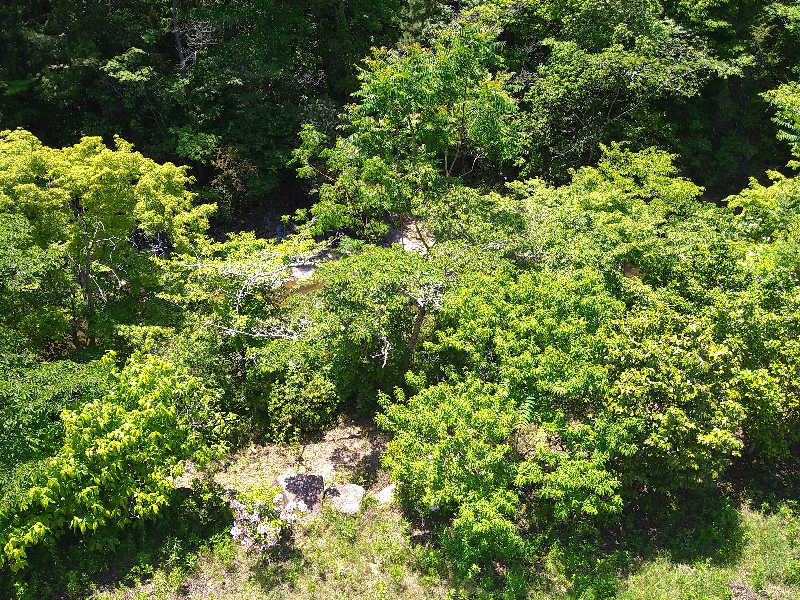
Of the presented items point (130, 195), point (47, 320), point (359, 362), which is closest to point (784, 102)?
point (359, 362)

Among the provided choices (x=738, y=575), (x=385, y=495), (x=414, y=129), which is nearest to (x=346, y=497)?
(x=385, y=495)

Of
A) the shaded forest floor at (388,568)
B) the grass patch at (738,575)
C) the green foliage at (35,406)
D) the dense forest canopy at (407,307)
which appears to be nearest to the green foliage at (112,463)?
the dense forest canopy at (407,307)

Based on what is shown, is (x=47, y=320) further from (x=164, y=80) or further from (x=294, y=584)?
(x=164, y=80)

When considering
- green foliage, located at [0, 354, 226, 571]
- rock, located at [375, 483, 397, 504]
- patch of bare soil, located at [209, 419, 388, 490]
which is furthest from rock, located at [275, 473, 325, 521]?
green foliage, located at [0, 354, 226, 571]

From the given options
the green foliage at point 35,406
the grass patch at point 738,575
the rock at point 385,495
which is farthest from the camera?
the rock at point 385,495

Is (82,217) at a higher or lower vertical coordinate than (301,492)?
higher

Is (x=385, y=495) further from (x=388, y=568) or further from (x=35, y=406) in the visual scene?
(x=35, y=406)

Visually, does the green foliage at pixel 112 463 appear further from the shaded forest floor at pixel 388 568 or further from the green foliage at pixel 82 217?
the green foliage at pixel 82 217
